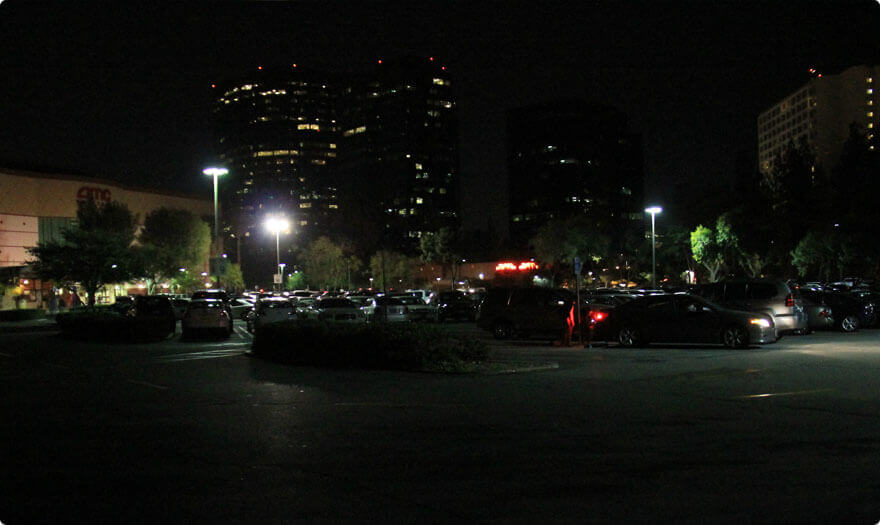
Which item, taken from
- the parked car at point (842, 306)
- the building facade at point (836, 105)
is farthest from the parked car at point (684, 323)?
the building facade at point (836, 105)

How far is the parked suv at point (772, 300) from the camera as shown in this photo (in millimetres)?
22906

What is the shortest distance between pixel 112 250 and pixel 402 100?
500 ft

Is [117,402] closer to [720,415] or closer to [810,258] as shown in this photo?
[720,415]

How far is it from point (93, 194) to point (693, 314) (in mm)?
65761

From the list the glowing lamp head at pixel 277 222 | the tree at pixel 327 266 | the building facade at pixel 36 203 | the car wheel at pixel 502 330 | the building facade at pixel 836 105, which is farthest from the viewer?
the building facade at pixel 836 105

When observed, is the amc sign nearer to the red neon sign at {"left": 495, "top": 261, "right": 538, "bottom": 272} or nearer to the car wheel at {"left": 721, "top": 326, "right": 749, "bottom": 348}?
the red neon sign at {"left": 495, "top": 261, "right": 538, "bottom": 272}

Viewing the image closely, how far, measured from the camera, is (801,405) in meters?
11.3

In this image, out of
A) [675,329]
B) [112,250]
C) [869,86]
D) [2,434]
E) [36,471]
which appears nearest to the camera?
[36,471]

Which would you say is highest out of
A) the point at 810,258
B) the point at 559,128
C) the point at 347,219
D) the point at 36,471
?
the point at 559,128

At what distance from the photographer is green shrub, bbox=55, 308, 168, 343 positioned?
91.8ft

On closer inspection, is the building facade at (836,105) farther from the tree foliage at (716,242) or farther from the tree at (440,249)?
the tree foliage at (716,242)

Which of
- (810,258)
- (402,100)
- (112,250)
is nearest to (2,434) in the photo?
(112,250)

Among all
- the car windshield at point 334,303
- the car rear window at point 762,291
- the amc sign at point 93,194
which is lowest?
the car windshield at point 334,303

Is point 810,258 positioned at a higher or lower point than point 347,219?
lower
